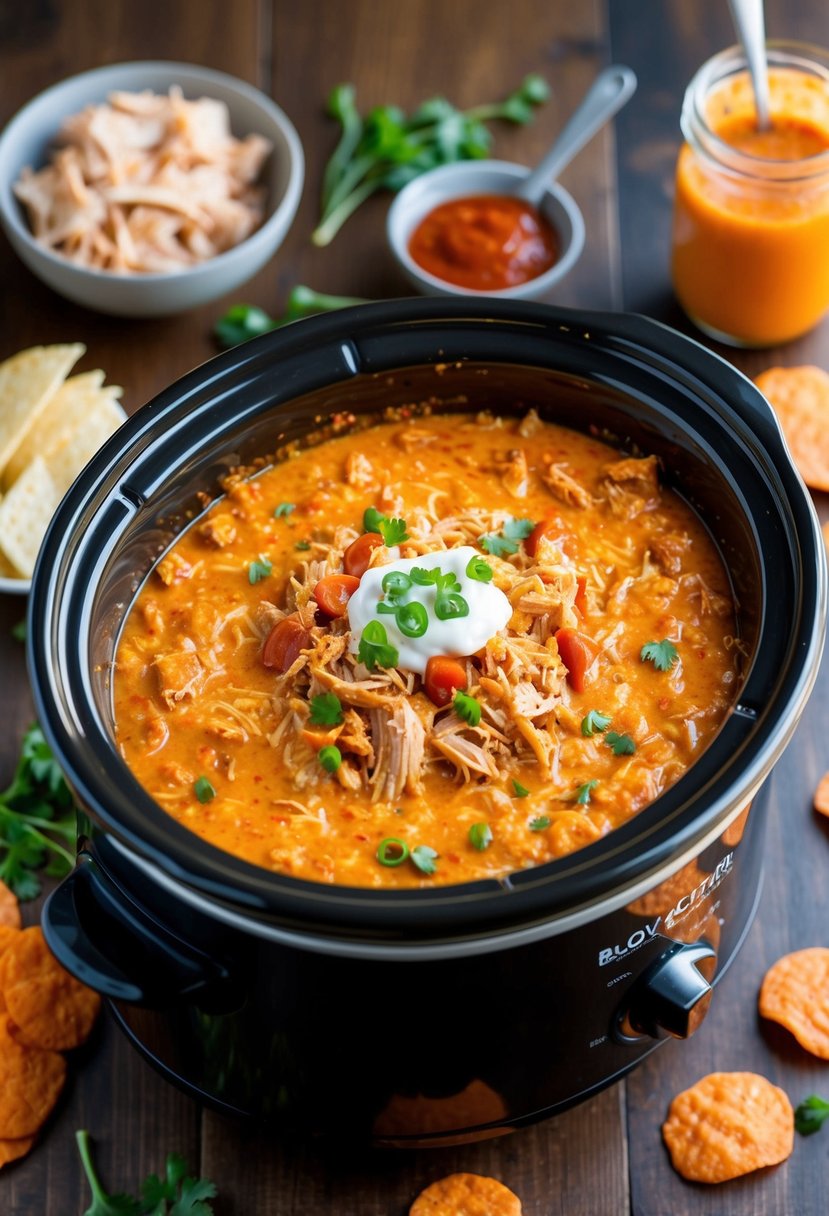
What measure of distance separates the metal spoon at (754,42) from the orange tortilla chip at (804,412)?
668 mm

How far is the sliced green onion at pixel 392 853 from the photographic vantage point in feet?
7.93

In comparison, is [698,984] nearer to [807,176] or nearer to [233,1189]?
[233,1189]

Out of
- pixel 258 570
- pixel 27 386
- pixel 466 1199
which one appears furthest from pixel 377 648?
pixel 27 386

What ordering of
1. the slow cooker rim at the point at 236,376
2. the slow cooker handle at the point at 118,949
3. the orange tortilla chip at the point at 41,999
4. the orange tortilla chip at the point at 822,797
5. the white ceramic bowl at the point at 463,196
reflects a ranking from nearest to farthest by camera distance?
the slow cooker rim at the point at 236,376, the slow cooker handle at the point at 118,949, the orange tortilla chip at the point at 41,999, the orange tortilla chip at the point at 822,797, the white ceramic bowl at the point at 463,196

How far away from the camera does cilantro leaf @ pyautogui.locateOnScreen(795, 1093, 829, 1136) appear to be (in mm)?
2840

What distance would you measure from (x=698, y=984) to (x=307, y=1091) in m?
0.68

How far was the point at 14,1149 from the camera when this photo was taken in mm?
2826

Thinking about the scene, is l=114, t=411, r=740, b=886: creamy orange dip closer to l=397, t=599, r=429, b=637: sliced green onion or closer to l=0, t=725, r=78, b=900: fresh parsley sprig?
l=397, t=599, r=429, b=637: sliced green onion

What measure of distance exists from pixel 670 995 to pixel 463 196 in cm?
250

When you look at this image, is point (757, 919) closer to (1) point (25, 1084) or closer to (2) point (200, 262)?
(1) point (25, 1084)

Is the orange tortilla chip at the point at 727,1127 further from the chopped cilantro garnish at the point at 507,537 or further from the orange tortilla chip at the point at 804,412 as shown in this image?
the orange tortilla chip at the point at 804,412

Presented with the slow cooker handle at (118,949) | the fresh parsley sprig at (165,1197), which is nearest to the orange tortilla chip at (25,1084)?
the fresh parsley sprig at (165,1197)

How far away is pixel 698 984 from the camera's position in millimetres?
2480

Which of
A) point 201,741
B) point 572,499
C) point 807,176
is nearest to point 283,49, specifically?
point 807,176
